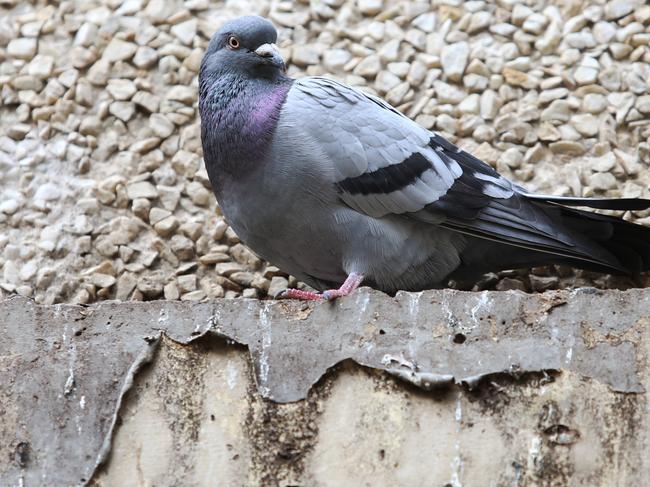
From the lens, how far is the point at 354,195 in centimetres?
389

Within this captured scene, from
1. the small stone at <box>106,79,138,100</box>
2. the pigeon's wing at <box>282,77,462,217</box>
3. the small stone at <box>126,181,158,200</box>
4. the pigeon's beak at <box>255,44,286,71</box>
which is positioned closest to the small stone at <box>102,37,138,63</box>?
Result: the small stone at <box>106,79,138,100</box>

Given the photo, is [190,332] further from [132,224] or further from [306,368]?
[132,224]

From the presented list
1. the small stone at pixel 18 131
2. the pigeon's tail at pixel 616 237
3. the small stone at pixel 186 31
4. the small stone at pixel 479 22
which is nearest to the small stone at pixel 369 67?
the small stone at pixel 479 22

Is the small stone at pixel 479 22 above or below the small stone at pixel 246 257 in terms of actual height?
above

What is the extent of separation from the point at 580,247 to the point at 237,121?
1.32 meters

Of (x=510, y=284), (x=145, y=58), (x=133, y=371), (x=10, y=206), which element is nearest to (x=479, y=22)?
(x=510, y=284)

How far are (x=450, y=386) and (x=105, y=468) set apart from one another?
1.10 metres

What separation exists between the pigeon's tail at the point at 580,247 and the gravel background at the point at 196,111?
0.29 metres

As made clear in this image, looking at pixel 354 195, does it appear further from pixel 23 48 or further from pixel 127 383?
pixel 23 48

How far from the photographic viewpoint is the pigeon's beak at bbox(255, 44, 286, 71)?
4.07 metres

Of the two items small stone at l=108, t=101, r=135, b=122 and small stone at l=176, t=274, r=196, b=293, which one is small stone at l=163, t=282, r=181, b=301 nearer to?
small stone at l=176, t=274, r=196, b=293

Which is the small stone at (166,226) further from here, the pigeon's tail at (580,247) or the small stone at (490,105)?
the small stone at (490,105)

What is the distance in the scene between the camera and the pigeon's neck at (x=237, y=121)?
12.8 feet

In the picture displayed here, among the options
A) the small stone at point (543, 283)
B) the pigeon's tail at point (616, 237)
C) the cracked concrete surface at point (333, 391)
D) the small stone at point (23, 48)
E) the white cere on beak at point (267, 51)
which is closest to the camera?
the cracked concrete surface at point (333, 391)
